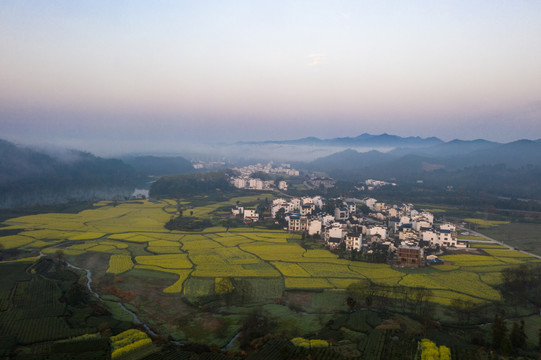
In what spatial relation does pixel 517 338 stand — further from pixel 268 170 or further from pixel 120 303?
pixel 268 170

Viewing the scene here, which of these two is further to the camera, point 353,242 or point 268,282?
point 353,242

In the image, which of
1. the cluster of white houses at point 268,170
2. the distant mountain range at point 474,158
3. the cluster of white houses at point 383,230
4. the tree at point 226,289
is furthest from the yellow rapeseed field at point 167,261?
the distant mountain range at point 474,158

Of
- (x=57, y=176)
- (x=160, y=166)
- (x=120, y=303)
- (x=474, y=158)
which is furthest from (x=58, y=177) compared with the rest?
(x=474, y=158)

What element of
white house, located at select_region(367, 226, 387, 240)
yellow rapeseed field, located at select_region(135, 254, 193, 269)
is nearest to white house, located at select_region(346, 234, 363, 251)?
white house, located at select_region(367, 226, 387, 240)

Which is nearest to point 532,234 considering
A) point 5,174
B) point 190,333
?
point 190,333

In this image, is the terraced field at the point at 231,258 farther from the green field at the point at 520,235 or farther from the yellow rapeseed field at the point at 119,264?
the green field at the point at 520,235

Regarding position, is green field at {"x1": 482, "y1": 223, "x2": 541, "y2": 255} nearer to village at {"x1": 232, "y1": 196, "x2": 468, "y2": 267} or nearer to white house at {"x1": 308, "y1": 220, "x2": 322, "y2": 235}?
village at {"x1": 232, "y1": 196, "x2": 468, "y2": 267}
